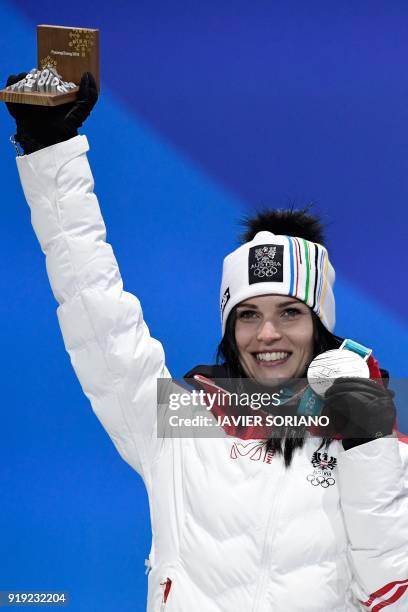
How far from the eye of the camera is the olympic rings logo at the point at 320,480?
65.7 inches

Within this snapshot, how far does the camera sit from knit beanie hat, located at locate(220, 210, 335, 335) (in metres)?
1.83

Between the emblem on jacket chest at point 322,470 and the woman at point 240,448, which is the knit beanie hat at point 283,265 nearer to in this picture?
the woman at point 240,448

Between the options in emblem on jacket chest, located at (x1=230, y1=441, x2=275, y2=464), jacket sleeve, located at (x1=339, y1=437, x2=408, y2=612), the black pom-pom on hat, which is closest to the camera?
jacket sleeve, located at (x1=339, y1=437, x2=408, y2=612)

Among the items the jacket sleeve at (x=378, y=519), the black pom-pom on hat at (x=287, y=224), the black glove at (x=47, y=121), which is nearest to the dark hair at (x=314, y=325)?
the black pom-pom on hat at (x=287, y=224)

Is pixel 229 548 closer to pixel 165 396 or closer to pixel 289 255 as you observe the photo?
pixel 165 396

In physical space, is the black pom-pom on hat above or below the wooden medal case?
below

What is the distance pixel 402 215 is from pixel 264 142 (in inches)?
17.5

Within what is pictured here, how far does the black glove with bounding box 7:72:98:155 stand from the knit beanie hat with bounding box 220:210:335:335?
1.21 ft

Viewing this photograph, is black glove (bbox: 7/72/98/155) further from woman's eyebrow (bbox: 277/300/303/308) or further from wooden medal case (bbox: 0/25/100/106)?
woman's eyebrow (bbox: 277/300/303/308)

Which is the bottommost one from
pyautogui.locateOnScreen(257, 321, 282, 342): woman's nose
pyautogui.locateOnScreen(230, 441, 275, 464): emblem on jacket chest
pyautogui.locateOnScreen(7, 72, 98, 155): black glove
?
pyautogui.locateOnScreen(230, 441, 275, 464): emblem on jacket chest

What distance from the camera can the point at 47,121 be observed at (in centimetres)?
173

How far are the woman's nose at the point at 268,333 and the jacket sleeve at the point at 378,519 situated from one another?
0.23 meters

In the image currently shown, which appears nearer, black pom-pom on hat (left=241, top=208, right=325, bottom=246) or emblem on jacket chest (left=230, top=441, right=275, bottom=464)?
emblem on jacket chest (left=230, top=441, right=275, bottom=464)

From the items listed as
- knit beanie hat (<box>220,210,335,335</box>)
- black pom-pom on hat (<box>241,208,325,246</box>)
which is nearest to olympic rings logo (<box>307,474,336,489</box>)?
knit beanie hat (<box>220,210,335,335</box>)
